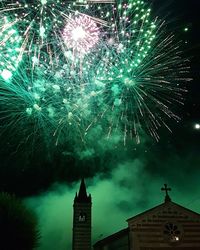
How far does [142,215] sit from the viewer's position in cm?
2762

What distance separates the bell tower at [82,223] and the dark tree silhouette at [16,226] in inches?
919

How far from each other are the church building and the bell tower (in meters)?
17.8

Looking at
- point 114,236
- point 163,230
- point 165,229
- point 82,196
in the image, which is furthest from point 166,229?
point 82,196

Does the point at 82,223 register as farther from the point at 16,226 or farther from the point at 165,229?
the point at 16,226

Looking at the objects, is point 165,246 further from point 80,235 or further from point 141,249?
point 80,235

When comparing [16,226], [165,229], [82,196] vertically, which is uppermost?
[82,196]

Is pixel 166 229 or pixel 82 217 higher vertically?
pixel 82 217

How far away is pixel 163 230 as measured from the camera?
1070 inches

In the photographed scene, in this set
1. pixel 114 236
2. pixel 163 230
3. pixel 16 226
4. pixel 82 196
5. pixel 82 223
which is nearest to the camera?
pixel 16 226

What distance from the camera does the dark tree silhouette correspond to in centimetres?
2156

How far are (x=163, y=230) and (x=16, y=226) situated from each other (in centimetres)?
1141

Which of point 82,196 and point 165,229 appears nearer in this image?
point 165,229

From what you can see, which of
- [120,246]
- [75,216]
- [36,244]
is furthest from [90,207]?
[36,244]

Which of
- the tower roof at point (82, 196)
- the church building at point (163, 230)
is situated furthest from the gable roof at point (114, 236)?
the tower roof at point (82, 196)
